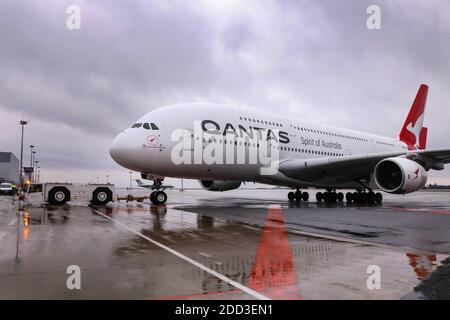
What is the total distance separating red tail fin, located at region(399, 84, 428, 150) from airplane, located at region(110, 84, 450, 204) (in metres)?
8.50

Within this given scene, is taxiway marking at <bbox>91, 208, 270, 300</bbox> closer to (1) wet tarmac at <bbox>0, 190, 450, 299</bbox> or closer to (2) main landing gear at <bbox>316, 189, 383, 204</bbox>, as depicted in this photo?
(1) wet tarmac at <bbox>0, 190, 450, 299</bbox>

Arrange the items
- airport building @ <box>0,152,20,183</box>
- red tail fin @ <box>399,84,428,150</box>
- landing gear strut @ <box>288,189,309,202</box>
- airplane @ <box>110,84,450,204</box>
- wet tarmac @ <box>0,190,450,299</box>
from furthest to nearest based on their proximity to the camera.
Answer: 1. airport building @ <box>0,152,20,183</box>
2. red tail fin @ <box>399,84,428,150</box>
3. landing gear strut @ <box>288,189,309,202</box>
4. airplane @ <box>110,84,450,204</box>
5. wet tarmac @ <box>0,190,450,299</box>

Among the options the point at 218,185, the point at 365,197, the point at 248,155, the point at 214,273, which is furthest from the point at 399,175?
the point at 214,273

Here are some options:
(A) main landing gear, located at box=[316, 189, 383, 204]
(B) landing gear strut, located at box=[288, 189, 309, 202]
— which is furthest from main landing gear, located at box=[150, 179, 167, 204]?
(A) main landing gear, located at box=[316, 189, 383, 204]

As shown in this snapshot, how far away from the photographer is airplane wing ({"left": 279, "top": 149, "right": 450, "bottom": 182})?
701 inches

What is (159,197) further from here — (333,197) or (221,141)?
(333,197)

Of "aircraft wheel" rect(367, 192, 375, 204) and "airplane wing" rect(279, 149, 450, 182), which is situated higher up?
"airplane wing" rect(279, 149, 450, 182)

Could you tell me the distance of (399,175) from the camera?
1773 centimetres

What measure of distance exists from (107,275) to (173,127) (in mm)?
12411

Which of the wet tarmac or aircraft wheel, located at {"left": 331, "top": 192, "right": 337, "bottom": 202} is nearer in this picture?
the wet tarmac

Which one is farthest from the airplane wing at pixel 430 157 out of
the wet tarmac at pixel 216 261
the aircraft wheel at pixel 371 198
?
the wet tarmac at pixel 216 261

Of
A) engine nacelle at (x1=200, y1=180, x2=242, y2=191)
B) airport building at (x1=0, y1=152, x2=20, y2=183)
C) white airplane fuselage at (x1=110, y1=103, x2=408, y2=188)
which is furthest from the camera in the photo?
airport building at (x1=0, y1=152, x2=20, y2=183)

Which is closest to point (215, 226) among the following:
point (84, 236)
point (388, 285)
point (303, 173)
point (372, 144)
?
point (84, 236)
